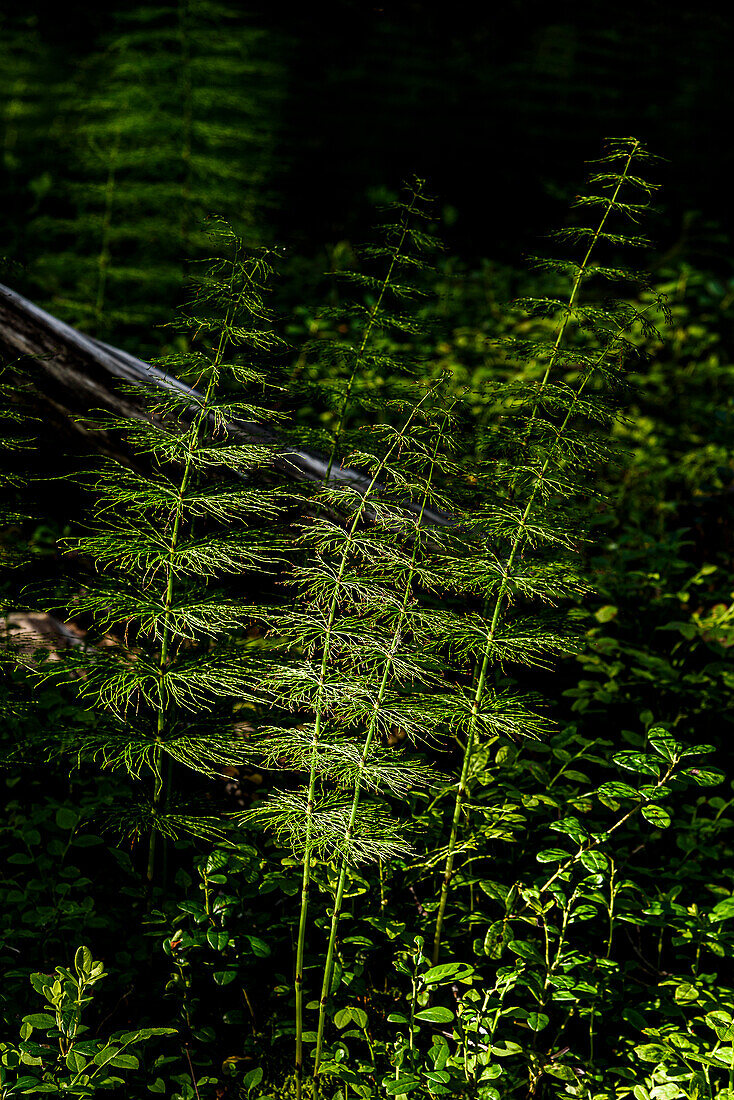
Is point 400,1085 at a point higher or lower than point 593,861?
lower

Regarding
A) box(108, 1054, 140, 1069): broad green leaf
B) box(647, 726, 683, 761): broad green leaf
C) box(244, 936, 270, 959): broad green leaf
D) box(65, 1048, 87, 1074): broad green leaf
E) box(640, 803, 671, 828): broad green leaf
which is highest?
box(647, 726, 683, 761): broad green leaf

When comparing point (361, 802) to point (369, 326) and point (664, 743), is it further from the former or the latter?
point (369, 326)

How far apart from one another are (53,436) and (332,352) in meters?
1.17

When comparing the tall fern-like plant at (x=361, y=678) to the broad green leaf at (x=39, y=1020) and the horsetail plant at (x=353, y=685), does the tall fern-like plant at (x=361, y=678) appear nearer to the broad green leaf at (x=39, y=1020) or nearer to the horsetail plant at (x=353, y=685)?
the horsetail plant at (x=353, y=685)

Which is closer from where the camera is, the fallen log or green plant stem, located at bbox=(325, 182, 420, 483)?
green plant stem, located at bbox=(325, 182, 420, 483)

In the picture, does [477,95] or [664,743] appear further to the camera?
[477,95]

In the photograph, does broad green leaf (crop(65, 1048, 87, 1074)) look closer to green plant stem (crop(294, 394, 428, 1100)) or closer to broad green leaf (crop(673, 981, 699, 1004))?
green plant stem (crop(294, 394, 428, 1100))

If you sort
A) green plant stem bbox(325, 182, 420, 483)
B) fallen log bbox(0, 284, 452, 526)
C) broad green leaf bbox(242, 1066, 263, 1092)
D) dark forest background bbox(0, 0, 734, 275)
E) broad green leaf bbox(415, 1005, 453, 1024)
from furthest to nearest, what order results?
dark forest background bbox(0, 0, 734, 275) < fallen log bbox(0, 284, 452, 526) < green plant stem bbox(325, 182, 420, 483) < broad green leaf bbox(242, 1066, 263, 1092) < broad green leaf bbox(415, 1005, 453, 1024)

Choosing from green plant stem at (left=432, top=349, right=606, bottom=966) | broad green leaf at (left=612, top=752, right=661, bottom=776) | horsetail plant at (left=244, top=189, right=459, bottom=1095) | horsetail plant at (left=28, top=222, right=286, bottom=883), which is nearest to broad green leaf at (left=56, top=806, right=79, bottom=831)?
horsetail plant at (left=28, top=222, right=286, bottom=883)

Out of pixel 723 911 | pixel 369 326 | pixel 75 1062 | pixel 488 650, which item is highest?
pixel 369 326

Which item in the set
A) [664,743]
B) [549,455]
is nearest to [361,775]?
[664,743]

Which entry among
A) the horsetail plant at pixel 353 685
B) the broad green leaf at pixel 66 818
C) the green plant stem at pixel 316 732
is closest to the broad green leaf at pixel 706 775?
the horsetail plant at pixel 353 685

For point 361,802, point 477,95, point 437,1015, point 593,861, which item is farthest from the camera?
point 477,95

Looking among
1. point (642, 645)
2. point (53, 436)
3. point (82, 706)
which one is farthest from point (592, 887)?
point (53, 436)
